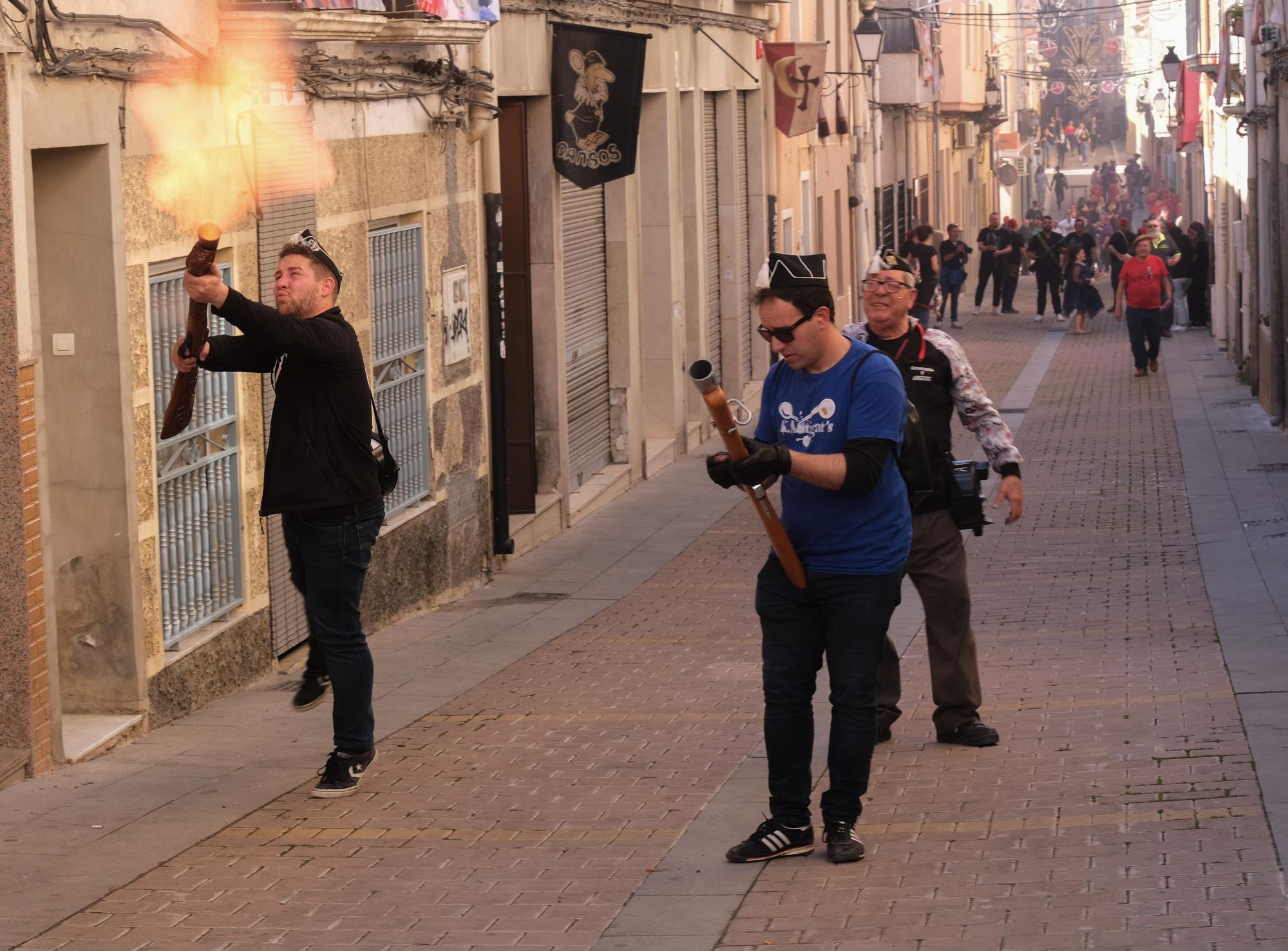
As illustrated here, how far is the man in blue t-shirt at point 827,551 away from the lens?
594cm

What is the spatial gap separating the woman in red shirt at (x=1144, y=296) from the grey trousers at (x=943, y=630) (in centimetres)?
1836

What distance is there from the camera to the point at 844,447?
5941 millimetres

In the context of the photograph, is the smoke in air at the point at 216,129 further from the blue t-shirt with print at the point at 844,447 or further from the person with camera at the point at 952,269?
the person with camera at the point at 952,269

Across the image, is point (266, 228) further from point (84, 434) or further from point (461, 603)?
point (461, 603)

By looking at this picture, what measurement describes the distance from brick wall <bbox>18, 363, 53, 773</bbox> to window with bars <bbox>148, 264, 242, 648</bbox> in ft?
2.86

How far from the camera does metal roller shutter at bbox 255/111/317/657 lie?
9461 mm

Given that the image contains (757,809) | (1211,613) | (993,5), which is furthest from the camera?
(993,5)

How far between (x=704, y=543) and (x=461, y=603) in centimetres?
266

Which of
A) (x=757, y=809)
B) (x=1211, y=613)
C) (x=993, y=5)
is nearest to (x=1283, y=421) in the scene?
(x=1211, y=613)

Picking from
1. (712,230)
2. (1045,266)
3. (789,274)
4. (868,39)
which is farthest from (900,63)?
(789,274)

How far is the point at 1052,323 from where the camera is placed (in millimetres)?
36312

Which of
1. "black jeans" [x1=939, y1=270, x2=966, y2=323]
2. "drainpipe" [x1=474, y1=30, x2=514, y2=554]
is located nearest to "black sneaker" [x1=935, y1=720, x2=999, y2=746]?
"drainpipe" [x1=474, y1=30, x2=514, y2=554]

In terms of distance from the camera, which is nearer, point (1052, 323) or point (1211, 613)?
point (1211, 613)

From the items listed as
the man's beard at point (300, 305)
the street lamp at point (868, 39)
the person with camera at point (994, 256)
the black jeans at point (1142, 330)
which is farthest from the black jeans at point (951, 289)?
the man's beard at point (300, 305)
